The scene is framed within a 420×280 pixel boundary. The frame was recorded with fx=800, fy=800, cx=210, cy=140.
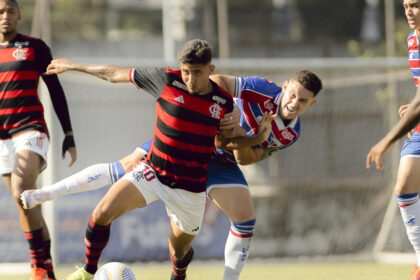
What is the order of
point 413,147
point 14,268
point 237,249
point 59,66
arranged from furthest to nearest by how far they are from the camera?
point 14,268, point 413,147, point 237,249, point 59,66

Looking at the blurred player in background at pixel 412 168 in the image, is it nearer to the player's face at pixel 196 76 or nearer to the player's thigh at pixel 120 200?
the player's face at pixel 196 76

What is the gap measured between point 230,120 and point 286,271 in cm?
423

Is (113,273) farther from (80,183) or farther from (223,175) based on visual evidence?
(223,175)

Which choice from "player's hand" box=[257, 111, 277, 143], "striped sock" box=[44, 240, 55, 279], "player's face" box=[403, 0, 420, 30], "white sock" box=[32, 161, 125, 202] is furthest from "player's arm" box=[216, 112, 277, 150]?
"striped sock" box=[44, 240, 55, 279]

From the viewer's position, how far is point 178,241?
6.43 metres

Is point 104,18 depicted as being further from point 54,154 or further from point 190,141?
point 190,141

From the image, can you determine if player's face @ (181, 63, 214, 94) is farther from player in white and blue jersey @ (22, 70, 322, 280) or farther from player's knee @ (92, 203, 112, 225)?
player's knee @ (92, 203, 112, 225)

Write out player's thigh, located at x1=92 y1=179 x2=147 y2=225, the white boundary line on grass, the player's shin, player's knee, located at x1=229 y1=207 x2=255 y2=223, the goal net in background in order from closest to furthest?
1. player's thigh, located at x1=92 y1=179 x2=147 y2=225
2. the player's shin
3. player's knee, located at x1=229 y1=207 x2=255 y2=223
4. the white boundary line on grass
5. the goal net in background

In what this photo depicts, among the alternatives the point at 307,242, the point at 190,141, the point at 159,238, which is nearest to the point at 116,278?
the point at 190,141

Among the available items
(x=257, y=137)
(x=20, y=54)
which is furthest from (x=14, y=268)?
(x=257, y=137)

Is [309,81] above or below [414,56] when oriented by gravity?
below

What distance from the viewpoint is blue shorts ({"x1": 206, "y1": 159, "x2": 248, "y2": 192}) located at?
6.44m

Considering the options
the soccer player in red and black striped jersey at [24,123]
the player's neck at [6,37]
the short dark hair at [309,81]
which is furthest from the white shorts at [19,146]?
the short dark hair at [309,81]

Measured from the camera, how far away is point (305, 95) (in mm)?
6211
